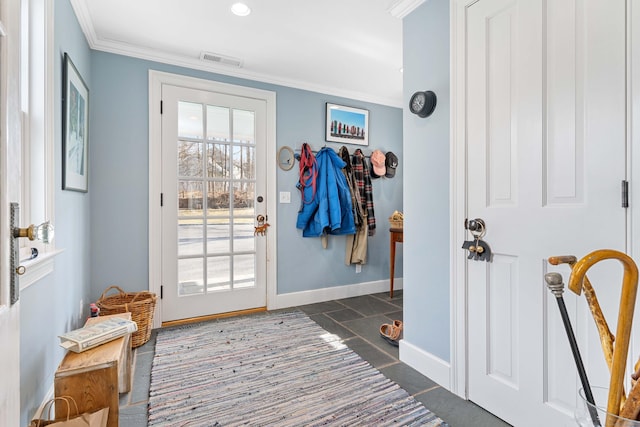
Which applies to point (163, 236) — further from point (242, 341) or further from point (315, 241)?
point (315, 241)

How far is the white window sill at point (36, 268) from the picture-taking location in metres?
1.26

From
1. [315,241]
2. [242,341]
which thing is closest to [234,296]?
[242,341]

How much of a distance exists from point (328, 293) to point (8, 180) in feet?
10.2

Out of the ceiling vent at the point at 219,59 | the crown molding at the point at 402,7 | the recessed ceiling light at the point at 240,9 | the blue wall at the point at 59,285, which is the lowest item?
the blue wall at the point at 59,285

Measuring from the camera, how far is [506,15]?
152 centimetres

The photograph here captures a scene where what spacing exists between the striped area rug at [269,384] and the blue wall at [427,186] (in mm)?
416

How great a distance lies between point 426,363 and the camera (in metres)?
1.96

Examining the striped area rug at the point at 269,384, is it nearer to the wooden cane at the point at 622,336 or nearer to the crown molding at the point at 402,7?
the wooden cane at the point at 622,336

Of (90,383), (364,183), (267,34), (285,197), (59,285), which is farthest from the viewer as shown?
(364,183)

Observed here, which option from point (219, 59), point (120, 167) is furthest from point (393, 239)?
point (120, 167)

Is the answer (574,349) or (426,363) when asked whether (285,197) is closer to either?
(426,363)

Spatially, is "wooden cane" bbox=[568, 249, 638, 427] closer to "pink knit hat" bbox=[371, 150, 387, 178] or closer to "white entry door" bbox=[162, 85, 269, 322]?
"white entry door" bbox=[162, 85, 269, 322]

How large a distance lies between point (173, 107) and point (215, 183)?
0.74 metres

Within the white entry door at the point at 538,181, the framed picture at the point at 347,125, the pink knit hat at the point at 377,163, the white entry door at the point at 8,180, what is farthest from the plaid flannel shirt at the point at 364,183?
the white entry door at the point at 8,180
